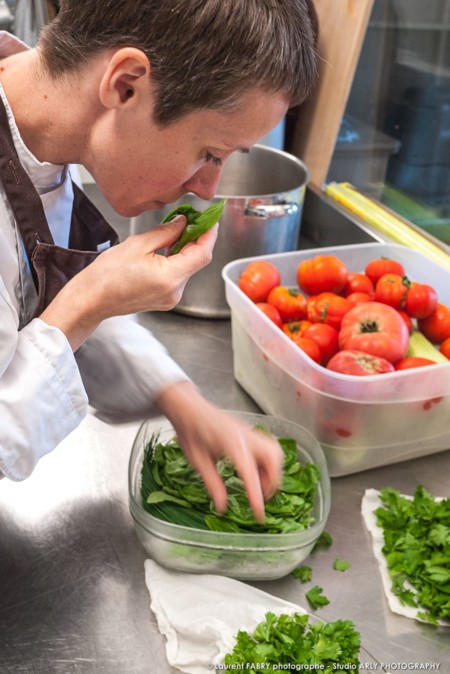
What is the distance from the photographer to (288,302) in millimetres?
1259

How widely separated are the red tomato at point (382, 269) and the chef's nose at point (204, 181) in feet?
1.78

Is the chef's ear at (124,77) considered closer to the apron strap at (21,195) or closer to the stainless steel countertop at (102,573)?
the apron strap at (21,195)

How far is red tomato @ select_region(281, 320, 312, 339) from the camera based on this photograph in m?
1.22

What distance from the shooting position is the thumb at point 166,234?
2.79 feet

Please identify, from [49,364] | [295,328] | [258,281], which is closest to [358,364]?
[295,328]

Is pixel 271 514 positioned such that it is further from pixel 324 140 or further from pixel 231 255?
pixel 324 140

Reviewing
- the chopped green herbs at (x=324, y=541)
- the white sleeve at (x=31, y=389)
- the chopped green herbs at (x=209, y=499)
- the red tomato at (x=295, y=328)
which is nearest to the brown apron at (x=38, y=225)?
the white sleeve at (x=31, y=389)

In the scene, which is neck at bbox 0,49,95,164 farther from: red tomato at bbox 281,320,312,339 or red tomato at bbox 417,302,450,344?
red tomato at bbox 417,302,450,344

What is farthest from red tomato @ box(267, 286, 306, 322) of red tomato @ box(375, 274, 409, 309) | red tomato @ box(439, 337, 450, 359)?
red tomato @ box(439, 337, 450, 359)

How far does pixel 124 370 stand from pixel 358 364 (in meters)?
0.33

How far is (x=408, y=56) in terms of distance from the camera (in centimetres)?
171

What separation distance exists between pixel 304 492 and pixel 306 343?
0.25 m

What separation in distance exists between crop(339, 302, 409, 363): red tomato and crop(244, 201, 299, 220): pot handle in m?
0.30

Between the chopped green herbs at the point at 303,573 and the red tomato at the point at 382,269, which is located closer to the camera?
the chopped green herbs at the point at 303,573
